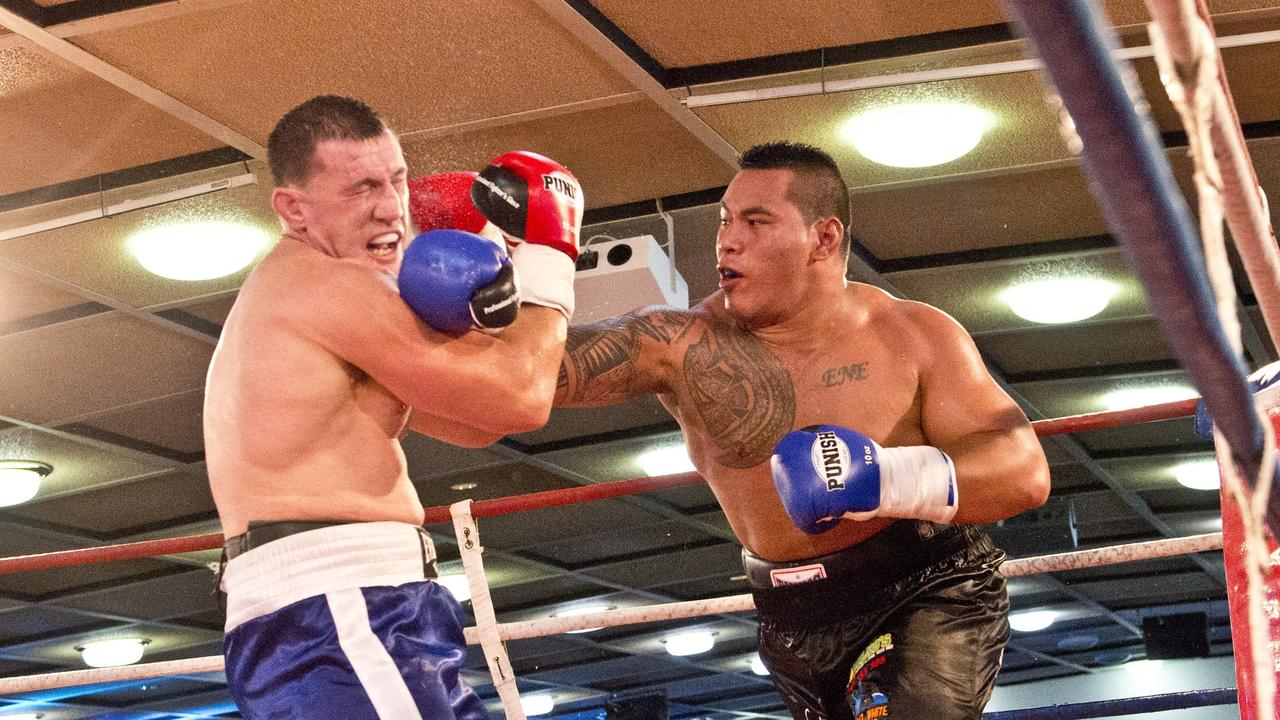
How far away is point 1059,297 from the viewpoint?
4898 mm

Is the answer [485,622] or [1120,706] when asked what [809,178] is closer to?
[485,622]

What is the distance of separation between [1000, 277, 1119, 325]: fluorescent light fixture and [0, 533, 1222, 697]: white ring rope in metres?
2.42

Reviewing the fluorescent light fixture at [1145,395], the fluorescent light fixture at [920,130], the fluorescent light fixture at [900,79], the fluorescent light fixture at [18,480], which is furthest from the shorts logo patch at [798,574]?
the fluorescent light fixture at [18,480]

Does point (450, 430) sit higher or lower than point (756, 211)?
lower

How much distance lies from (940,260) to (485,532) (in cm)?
343

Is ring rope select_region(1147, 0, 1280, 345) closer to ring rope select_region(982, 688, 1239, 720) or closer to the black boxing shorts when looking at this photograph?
the black boxing shorts

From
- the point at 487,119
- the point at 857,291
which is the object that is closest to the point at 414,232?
the point at 857,291

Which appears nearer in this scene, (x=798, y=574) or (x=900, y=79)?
(x=798, y=574)

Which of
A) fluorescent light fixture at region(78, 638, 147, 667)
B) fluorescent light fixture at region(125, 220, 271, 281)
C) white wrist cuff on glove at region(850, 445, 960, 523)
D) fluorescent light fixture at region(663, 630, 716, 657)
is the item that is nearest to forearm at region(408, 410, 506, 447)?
Answer: white wrist cuff on glove at region(850, 445, 960, 523)

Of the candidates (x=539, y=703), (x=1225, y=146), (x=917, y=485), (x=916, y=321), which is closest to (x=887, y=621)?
(x=917, y=485)

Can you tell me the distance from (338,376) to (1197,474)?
21.2 ft

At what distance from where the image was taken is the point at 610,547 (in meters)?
7.86

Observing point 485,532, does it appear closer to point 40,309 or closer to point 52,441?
point 52,441

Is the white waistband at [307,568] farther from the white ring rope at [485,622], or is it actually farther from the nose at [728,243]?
the nose at [728,243]
